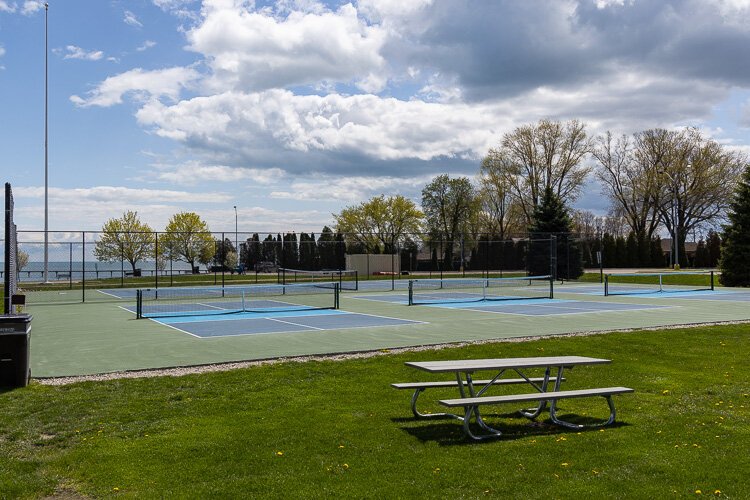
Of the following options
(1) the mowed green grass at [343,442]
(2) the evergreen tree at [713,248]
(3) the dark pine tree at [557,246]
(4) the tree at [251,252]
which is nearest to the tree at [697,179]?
(2) the evergreen tree at [713,248]

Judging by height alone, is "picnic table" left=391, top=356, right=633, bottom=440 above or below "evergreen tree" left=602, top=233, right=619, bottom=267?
below

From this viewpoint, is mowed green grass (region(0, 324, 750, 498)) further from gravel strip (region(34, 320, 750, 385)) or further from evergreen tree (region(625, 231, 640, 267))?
evergreen tree (region(625, 231, 640, 267))

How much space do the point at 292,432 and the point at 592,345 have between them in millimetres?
7807

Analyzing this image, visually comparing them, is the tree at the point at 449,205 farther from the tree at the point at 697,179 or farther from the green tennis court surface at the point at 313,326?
the green tennis court surface at the point at 313,326

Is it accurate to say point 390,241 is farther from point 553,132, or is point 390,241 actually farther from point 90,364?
point 90,364

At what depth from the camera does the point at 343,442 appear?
6.12 metres

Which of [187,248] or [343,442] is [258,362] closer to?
[343,442]

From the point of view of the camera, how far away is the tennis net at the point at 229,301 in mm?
21500

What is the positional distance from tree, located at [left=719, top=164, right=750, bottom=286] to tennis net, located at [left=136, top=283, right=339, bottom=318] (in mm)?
21388

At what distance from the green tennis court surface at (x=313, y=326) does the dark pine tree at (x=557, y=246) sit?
15.9m

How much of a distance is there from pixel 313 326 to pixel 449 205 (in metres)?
54.7

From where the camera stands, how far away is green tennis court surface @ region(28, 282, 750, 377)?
479 inches

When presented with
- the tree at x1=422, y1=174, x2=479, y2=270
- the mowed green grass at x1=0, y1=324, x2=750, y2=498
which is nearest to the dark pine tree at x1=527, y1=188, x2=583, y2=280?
the tree at x1=422, y1=174, x2=479, y2=270

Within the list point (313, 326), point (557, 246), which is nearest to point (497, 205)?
point (557, 246)
